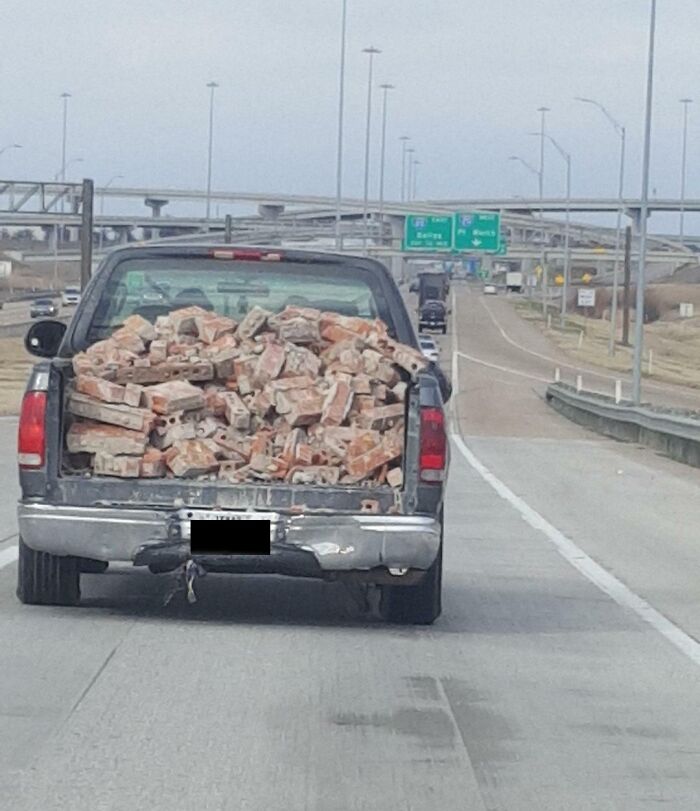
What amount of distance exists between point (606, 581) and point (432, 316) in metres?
81.1

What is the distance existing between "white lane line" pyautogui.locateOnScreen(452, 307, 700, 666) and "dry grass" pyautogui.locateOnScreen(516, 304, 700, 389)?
2084 inches

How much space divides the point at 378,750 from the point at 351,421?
3141 millimetres

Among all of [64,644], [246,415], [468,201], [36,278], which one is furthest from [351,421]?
[36,278]

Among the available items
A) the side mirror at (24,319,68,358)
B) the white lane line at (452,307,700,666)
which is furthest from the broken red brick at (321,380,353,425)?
the white lane line at (452,307,700,666)

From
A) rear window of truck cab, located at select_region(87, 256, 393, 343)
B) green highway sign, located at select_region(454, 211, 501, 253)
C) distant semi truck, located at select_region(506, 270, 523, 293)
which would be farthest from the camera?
distant semi truck, located at select_region(506, 270, 523, 293)

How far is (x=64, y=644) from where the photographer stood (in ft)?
32.3

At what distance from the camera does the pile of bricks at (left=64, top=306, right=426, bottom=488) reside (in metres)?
10.2

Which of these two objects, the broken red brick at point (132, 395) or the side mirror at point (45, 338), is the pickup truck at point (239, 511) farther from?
the side mirror at point (45, 338)

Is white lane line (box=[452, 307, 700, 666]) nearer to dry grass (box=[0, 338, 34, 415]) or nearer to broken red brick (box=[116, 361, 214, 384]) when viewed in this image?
broken red brick (box=[116, 361, 214, 384])

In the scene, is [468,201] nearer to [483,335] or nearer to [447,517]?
[483,335]

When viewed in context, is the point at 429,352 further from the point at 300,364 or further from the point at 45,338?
the point at 45,338

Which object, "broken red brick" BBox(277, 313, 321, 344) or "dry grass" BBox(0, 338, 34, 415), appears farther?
"dry grass" BBox(0, 338, 34, 415)

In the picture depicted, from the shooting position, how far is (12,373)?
2272 inches

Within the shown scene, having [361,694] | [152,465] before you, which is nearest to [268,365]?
[152,465]
